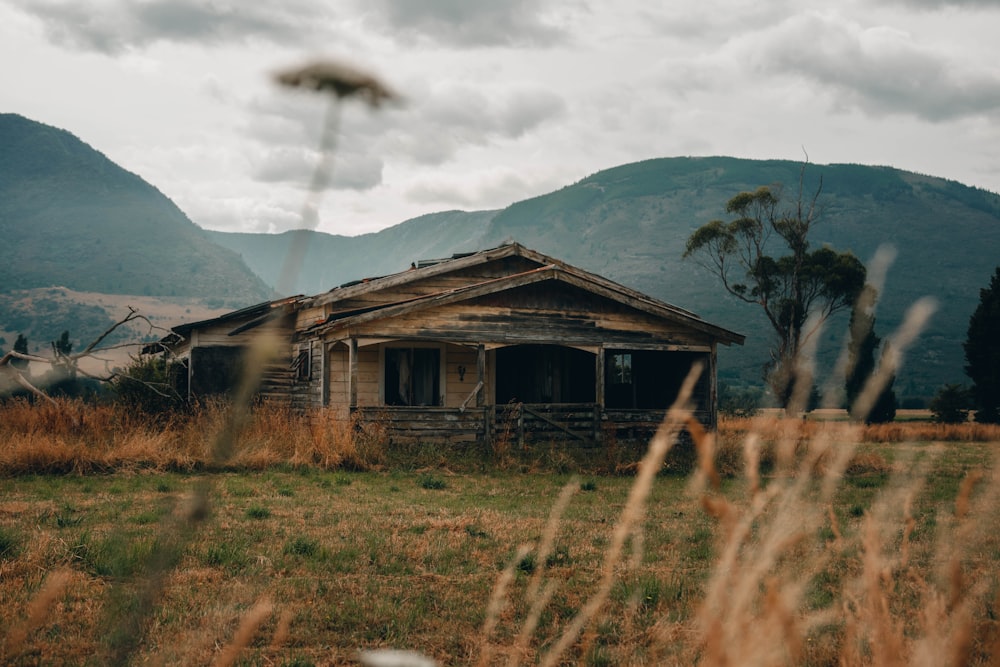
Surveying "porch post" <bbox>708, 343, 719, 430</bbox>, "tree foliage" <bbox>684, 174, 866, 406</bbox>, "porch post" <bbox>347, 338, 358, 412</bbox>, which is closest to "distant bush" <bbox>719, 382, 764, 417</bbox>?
"tree foliage" <bbox>684, 174, 866, 406</bbox>

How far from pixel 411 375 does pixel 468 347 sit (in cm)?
155

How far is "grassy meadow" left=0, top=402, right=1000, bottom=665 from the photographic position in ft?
5.05

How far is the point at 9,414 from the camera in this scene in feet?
44.5

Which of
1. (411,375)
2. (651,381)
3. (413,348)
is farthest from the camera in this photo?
(651,381)

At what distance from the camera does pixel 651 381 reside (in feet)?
78.0

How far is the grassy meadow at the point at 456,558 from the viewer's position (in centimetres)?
154

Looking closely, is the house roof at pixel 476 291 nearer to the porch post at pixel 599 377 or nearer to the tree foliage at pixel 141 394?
the porch post at pixel 599 377

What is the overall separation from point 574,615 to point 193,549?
11.4ft

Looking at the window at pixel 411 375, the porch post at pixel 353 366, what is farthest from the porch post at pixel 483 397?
the porch post at pixel 353 366

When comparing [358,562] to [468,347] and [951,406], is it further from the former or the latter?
[951,406]

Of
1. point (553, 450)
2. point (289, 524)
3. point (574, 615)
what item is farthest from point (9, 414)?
point (574, 615)

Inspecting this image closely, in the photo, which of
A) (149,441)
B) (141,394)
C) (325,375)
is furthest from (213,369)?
(149,441)

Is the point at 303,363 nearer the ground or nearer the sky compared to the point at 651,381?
nearer the sky

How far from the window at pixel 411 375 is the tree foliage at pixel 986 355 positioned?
3507cm
